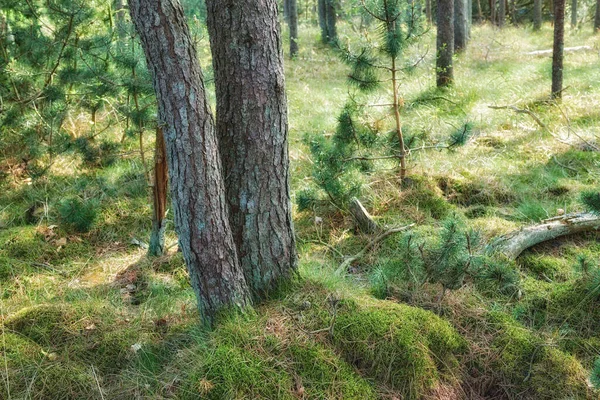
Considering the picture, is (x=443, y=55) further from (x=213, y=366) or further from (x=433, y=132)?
(x=213, y=366)

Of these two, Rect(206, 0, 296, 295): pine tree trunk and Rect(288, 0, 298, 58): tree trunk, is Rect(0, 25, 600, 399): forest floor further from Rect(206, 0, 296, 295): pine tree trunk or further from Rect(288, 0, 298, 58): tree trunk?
Rect(288, 0, 298, 58): tree trunk

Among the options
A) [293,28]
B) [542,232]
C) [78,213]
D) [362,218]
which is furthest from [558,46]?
[293,28]

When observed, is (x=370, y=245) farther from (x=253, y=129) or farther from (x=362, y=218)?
(x=253, y=129)

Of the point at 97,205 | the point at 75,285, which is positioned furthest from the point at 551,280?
the point at 97,205

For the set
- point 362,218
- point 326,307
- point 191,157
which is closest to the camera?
point 191,157

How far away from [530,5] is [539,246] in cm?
2228

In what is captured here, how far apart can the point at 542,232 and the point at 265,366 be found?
9.26 ft

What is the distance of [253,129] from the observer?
3.06 metres

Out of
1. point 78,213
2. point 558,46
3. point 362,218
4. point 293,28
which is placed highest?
point 293,28

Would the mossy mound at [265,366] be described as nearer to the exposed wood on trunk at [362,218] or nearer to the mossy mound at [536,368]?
the mossy mound at [536,368]

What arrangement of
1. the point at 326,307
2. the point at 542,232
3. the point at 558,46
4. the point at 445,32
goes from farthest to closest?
the point at 445,32, the point at 558,46, the point at 542,232, the point at 326,307

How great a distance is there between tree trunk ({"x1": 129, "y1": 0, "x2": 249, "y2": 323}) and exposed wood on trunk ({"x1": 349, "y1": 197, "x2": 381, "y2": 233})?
2.05 meters

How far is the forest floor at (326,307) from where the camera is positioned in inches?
115

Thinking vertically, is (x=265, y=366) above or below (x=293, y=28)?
below
